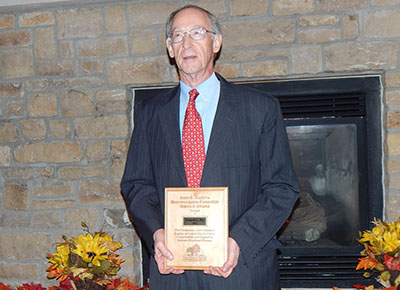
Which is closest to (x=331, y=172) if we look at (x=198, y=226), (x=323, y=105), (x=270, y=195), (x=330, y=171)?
(x=330, y=171)

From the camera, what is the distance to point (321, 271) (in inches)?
114

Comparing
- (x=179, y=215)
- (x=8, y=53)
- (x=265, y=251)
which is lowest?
(x=265, y=251)

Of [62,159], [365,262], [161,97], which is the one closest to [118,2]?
[62,159]

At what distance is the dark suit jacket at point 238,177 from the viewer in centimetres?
159

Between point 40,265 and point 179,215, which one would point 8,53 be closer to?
point 40,265

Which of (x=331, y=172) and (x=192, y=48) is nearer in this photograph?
(x=192, y=48)

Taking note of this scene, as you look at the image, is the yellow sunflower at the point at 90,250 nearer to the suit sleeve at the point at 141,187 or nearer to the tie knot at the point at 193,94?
the suit sleeve at the point at 141,187

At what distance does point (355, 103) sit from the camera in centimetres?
280

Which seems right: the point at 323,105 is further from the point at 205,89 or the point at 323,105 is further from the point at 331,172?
the point at 205,89

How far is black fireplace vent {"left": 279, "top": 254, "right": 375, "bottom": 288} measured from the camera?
288cm

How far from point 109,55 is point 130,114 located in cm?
40

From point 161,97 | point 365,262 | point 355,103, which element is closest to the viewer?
point 161,97

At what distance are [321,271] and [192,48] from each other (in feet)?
6.15

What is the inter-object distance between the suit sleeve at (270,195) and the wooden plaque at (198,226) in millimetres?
92
